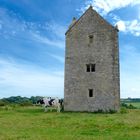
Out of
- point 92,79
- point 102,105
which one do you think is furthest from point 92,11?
point 102,105

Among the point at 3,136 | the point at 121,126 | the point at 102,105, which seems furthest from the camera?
the point at 102,105

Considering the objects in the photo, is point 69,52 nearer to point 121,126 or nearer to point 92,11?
point 92,11

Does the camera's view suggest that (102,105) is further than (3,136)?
Yes

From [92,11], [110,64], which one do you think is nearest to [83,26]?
[92,11]

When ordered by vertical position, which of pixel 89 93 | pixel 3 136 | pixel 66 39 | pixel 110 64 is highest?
pixel 66 39

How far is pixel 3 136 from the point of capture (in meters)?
16.6

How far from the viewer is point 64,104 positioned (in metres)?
40.2

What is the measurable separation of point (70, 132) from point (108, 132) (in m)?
→ 2.10

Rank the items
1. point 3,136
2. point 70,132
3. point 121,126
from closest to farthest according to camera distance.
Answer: point 3,136 < point 70,132 < point 121,126

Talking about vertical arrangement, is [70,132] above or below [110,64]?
below

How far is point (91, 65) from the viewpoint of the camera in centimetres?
3912

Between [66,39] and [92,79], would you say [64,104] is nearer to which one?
[92,79]

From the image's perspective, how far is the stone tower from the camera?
3850 cm

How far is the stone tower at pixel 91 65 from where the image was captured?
126ft
